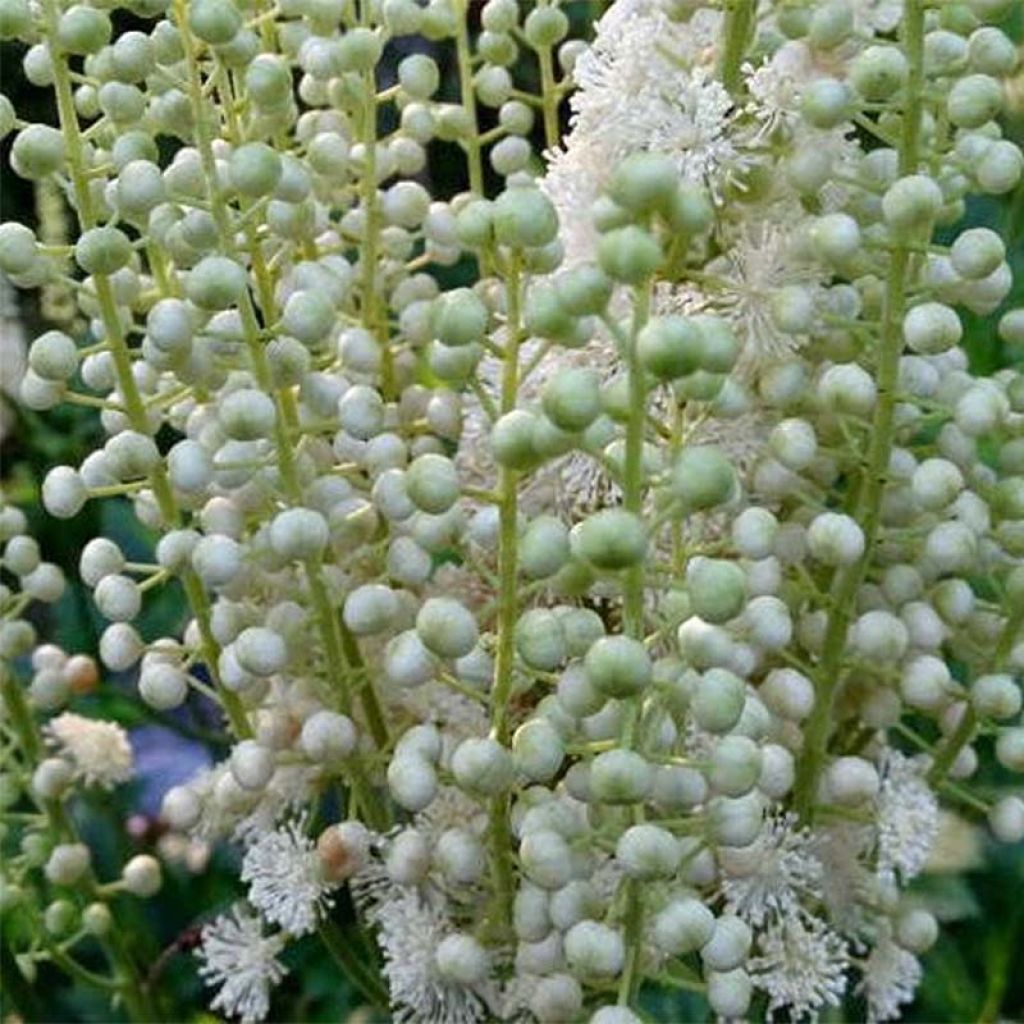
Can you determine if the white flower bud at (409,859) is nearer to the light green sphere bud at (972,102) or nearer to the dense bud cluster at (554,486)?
the dense bud cluster at (554,486)

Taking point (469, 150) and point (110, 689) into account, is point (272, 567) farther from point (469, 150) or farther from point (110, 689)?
point (110, 689)

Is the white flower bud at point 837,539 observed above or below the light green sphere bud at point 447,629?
below

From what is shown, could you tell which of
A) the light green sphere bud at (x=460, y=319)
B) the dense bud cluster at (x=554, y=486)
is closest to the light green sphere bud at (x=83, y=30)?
the dense bud cluster at (x=554, y=486)

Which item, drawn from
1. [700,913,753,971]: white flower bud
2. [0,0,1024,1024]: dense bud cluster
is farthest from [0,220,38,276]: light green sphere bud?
[700,913,753,971]: white flower bud

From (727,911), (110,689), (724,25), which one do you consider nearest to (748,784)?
(727,911)

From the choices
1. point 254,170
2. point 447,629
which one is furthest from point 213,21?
point 447,629

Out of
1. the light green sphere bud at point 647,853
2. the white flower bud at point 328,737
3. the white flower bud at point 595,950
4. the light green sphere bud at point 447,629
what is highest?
the light green sphere bud at point 447,629

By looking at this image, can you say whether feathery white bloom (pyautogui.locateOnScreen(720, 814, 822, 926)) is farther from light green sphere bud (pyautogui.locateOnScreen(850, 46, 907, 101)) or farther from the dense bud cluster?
light green sphere bud (pyautogui.locateOnScreen(850, 46, 907, 101))

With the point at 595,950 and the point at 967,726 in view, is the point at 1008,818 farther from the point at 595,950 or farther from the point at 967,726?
the point at 595,950
